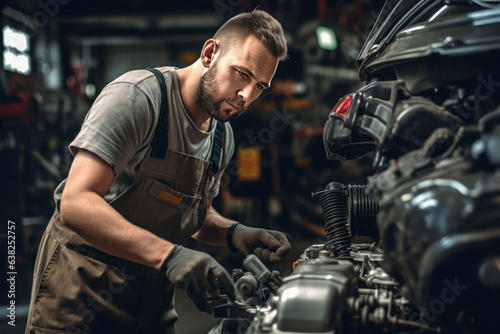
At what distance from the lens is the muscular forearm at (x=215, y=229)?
70.1 inches

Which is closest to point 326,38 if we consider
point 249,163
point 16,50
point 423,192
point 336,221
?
point 249,163

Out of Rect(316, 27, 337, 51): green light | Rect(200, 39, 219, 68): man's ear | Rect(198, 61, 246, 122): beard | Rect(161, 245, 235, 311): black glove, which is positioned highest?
Rect(316, 27, 337, 51): green light

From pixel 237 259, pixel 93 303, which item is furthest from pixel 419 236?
pixel 237 259

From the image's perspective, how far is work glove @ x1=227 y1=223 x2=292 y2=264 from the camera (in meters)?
1.57

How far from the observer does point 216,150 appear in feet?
5.46

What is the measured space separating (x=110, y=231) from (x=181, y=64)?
10.4 meters

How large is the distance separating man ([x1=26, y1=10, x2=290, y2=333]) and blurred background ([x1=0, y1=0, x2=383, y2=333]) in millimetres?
1756

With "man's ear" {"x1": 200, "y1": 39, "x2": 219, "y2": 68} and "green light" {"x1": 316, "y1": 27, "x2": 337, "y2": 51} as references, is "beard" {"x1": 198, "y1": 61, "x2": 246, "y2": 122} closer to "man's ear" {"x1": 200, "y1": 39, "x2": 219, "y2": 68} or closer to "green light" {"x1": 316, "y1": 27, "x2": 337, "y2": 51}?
"man's ear" {"x1": 200, "y1": 39, "x2": 219, "y2": 68}

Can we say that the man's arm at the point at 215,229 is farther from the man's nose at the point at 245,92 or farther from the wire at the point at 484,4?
the wire at the point at 484,4

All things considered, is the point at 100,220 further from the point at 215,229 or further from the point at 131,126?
the point at 215,229

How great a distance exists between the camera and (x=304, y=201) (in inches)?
278

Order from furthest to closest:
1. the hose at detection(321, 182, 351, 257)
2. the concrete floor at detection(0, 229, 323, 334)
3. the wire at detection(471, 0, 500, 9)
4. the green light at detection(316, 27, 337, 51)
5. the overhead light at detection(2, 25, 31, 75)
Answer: the green light at detection(316, 27, 337, 51)
the overhead light at detection(2, 25, 31, 75)
the concrete floor at detection(0, 229, 323, 334)
the hose at detection(321, 182, 351, 257)
the wire at detection(471, 0, 500, 9)

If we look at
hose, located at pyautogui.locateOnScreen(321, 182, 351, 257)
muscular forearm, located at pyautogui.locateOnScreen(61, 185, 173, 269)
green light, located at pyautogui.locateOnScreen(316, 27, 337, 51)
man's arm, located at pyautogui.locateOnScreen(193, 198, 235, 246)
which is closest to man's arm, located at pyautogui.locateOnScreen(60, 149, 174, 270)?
muscular forearm, located at pyautogui.locateOnScreen(61, 185, 173, 269)

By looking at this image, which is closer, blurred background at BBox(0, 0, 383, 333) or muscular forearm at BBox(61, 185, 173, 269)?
muscular forearm at BBox(61, 185, 173, 269)
